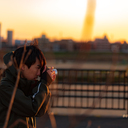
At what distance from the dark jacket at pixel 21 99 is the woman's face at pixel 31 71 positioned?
39 millimetres

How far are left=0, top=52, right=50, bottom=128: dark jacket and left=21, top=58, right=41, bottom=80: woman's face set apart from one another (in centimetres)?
4

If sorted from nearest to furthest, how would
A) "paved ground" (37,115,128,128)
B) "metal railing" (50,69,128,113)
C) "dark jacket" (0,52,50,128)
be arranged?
"metal railing" (50,69,128,113), "dark jacket" (0,52,50,128), "paved ground" (37,115,128,128)

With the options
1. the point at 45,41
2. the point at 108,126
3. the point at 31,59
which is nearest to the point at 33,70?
the point at 31,59

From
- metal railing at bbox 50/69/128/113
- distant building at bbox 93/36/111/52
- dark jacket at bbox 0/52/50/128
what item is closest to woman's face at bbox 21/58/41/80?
dark jacket at bbox 0/52/50/128

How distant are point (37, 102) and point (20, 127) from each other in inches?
8.4

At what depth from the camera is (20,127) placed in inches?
69.7

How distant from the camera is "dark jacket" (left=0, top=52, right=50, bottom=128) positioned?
1.78 metres

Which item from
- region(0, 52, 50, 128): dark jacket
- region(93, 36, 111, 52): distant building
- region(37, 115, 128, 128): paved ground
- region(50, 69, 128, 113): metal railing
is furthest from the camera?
region(37, 115, 128, 128): paved ground

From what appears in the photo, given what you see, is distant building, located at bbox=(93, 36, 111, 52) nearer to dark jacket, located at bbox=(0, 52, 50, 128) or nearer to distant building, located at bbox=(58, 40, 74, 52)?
distant building, located at bbox=(58, 40, 74, 52)

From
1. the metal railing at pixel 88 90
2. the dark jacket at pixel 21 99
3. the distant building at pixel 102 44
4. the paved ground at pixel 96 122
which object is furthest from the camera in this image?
the paved ground at pixel 96 122

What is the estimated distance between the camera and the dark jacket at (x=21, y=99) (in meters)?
1.78

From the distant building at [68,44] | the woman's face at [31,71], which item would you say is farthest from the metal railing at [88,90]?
the woman's face at [31,71]

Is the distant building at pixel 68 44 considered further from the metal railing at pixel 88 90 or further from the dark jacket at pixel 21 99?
the dark jacket at pixel 21 99

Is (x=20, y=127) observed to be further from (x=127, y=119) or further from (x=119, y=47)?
(x=127, y=119)
